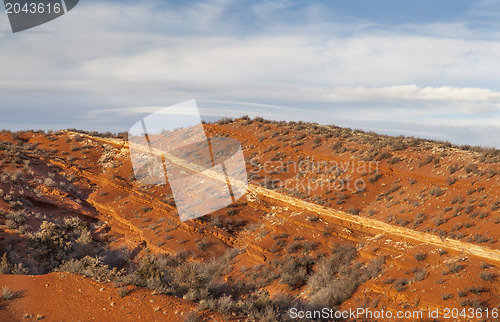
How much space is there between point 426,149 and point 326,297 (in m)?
13.5

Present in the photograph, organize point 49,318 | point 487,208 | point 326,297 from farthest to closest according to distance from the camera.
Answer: point 487,208, point 326,297, point 49,318

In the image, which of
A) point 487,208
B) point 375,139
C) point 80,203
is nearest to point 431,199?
point 487,208

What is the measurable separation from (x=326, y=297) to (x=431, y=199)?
822cm

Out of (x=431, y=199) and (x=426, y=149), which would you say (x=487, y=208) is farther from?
(x=426, y=149)

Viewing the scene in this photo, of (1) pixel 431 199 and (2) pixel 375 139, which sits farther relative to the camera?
(2) pixel 375 139

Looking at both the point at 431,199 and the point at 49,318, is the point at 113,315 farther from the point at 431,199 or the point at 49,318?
the point at 431,199

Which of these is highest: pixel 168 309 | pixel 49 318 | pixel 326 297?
pixel 49 318

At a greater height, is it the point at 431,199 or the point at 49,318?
the point at 49,318

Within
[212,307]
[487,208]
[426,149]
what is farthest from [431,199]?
[212,307]

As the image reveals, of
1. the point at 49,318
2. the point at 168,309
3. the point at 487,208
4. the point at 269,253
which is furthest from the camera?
the point at 269,253

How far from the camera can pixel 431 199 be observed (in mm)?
16672

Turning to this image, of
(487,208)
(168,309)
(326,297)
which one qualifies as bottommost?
(326,297)

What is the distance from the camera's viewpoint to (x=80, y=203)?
70.7 feet

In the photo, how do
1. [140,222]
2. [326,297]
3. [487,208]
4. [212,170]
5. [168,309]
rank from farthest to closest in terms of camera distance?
1. [212,170]
2. [140,222]
3. [487,208]
4. [326,297]
5. [168,309]
